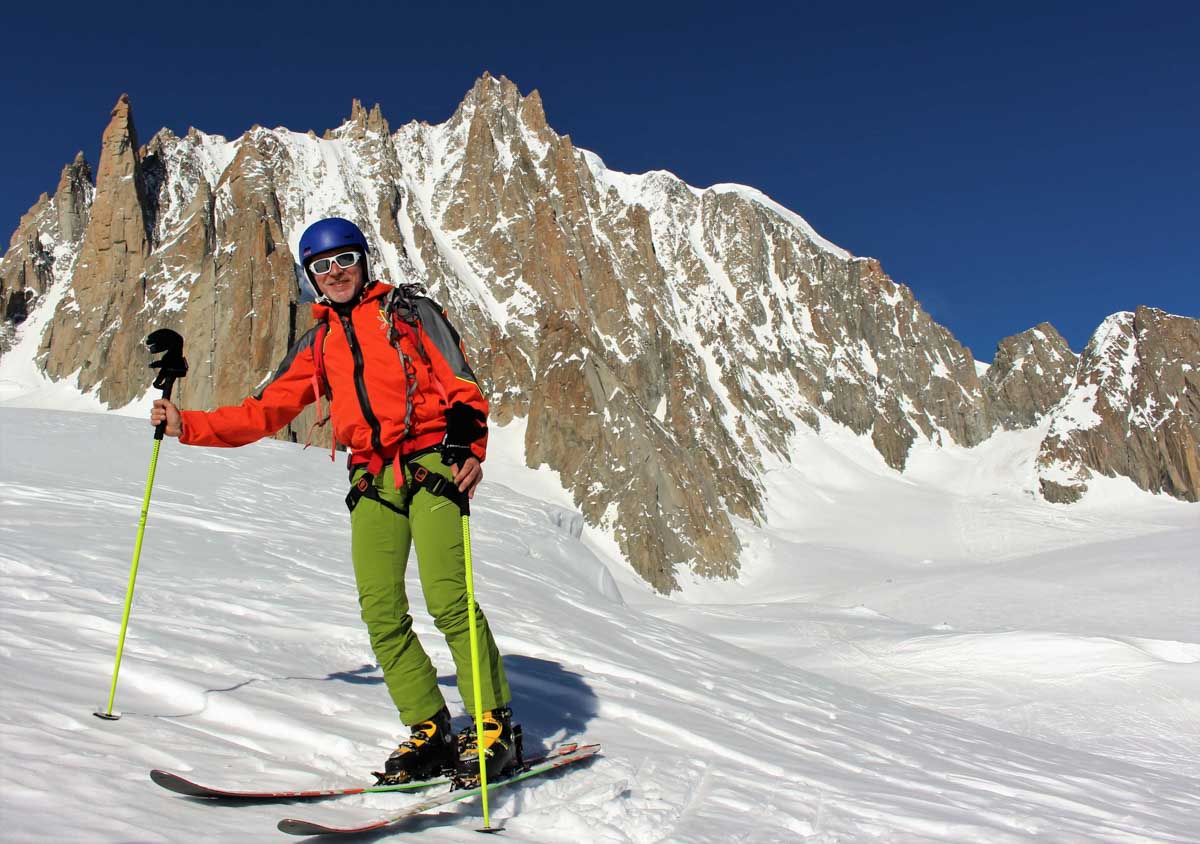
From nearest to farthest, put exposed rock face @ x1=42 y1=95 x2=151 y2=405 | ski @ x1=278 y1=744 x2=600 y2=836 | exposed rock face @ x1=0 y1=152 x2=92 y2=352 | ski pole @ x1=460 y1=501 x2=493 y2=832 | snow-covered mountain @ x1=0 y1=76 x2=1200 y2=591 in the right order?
ski @ x1=278 y1=744 x2=600 y2=836, ski pole @ x1=460 y1=501 x2=493 y2=832, snow-covered mountain @ x1=0 y1=76 x2=1200 y2=591, exposed rock face @ x1=42 y1=95 x2=151 y2=405, exposed rock face @ x1=0 y1=152 x2=92 y2=352

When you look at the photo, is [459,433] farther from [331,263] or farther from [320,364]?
[331,263]

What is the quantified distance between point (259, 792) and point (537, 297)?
85.2m

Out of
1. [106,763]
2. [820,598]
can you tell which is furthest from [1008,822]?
[820,598]

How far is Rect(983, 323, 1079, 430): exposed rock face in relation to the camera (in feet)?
522

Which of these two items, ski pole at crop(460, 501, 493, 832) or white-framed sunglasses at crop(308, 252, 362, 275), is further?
white-framed sunglasses at crop(308, 252, 362, 275)

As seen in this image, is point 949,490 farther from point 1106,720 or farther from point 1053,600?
point 1106,720

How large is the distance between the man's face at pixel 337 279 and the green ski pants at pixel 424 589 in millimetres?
907

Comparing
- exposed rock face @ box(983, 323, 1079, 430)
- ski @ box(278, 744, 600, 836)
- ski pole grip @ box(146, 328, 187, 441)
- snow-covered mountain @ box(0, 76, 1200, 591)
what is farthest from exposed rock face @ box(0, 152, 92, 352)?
exposed rock face @ box(983, 323, 1079, 430)

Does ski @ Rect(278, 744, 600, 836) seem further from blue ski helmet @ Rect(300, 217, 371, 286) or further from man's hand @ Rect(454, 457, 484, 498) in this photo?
blue ski helmet @ Rect(300, 217, 371, 286)

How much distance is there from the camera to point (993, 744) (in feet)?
23.5

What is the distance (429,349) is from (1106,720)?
11341 millimetres

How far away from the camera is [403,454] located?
3.77 m

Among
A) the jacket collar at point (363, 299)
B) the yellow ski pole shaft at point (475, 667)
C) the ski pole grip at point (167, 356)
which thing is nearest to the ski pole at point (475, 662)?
the yellow ski pole shaft at point (475, 667)

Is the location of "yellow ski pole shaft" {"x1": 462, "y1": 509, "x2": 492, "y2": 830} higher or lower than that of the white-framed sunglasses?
lower
